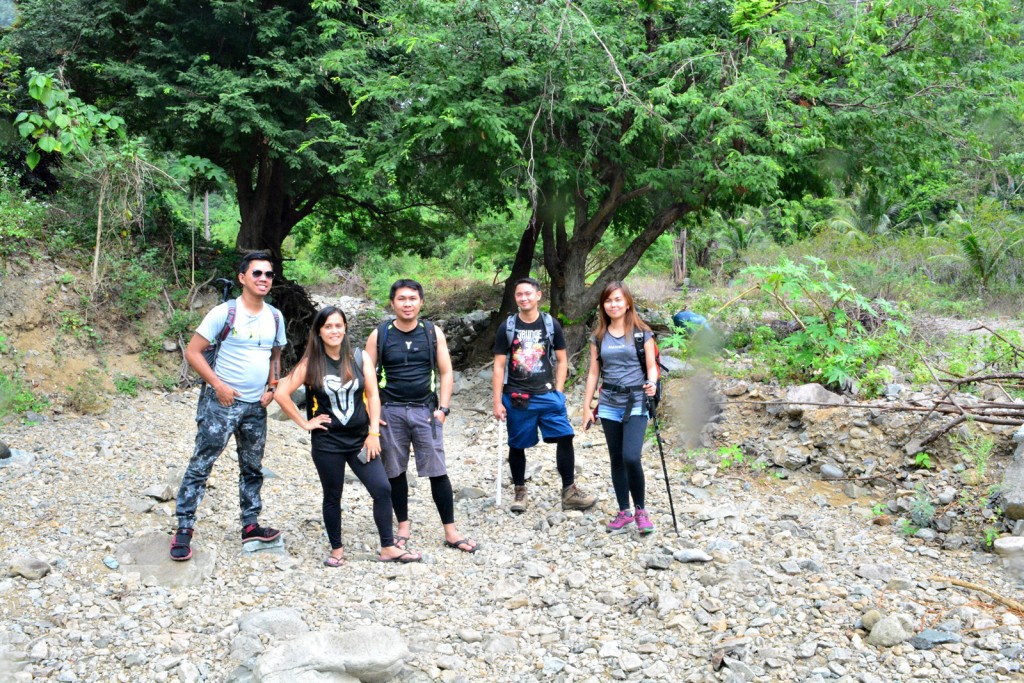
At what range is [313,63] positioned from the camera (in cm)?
1011

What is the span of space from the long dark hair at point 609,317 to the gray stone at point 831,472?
2.04 metres

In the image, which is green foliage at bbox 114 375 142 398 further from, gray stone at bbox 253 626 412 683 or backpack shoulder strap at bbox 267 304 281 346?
gray stone at bbox 253 626 412 683

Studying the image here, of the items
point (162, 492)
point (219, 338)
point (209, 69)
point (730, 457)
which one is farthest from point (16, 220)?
point (730, 457)

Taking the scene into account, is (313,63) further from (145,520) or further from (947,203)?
(947,203)

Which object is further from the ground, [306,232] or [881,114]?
[881,114]

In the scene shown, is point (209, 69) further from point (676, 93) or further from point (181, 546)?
point (181, 546)

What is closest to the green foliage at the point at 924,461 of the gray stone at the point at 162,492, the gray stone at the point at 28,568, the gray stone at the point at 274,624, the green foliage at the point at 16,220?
the gray stone at the point at 274,624

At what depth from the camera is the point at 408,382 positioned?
488 cm

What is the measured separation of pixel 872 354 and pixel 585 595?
3.78 meters

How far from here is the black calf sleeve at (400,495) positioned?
16.4 feet

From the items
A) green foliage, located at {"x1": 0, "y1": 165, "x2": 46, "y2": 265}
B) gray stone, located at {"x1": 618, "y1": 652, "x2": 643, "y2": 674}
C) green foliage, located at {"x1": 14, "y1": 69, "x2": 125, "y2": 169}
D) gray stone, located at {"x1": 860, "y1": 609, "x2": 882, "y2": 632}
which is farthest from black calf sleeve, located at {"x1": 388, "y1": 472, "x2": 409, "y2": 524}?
green foliage, located at {"x1": 0, "y1": 165, "x2": 46, "y2": 265}

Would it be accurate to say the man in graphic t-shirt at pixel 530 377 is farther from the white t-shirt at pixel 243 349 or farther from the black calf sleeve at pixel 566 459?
the white t-shirt at pixel 243 349

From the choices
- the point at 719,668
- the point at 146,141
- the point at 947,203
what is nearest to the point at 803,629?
the point at 719,668

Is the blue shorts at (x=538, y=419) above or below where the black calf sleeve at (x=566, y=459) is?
above
